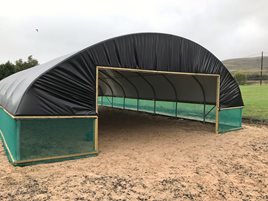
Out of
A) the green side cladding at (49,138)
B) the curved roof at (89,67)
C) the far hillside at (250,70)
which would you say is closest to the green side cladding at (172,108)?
the curved roof at (89,67)

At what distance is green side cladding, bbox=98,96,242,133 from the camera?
9.45m

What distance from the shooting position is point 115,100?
60.5ft

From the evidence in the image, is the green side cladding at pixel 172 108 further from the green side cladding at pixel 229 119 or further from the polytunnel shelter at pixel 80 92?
the polytunnel shelter at pixel 80 92

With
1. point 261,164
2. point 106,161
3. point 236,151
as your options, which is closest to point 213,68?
point 236,151

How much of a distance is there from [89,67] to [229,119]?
5.79 m

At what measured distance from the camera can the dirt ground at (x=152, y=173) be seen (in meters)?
4.16

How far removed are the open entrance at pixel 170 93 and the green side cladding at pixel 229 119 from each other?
1.10ft

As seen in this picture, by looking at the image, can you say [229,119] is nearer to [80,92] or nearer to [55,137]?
[80,92]

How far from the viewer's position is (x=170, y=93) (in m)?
12.5

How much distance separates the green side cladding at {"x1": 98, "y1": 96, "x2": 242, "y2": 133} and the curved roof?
82.8 inches

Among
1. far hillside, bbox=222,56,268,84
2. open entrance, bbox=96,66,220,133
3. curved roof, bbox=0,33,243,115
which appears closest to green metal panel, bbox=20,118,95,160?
curved roof, bbox=0,33,243,115

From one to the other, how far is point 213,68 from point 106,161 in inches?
194

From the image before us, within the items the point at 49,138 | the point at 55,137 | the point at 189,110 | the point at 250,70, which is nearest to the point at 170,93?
the point at 189,110

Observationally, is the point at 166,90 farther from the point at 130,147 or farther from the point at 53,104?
the point at 53,104
